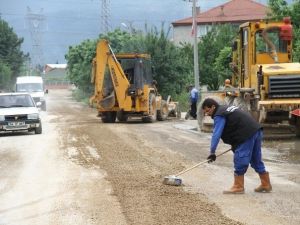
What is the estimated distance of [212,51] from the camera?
53.2 meters

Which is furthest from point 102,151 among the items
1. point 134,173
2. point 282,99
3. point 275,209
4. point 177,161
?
point 275,209

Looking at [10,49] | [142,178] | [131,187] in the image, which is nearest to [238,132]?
[131,187]

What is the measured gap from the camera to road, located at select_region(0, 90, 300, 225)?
881 centimetres

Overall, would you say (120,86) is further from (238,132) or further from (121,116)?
(238,132)

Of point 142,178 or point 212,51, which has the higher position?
point 212,51

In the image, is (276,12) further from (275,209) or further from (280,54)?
(275,209)

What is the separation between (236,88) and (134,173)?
1044 centimetres

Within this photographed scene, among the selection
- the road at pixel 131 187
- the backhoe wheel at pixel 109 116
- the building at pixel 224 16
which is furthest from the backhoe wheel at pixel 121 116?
the building at pixel 224 16

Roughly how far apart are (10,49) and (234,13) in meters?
31.0

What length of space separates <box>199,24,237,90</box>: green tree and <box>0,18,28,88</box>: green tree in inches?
1443

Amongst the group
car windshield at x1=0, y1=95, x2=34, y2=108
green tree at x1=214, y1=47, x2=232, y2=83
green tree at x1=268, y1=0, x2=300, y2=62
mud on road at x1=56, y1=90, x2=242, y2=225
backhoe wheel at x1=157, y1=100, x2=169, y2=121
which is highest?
green tree at x1=268, y1=0, x2=300, y2=62

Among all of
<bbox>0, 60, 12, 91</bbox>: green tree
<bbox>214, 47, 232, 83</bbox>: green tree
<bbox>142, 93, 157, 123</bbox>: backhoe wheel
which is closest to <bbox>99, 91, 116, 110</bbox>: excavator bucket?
<bbox>142, 93, 157, 123</bbox>: backhoe wheel

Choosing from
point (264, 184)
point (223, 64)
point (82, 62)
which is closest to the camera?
point (264, 184)

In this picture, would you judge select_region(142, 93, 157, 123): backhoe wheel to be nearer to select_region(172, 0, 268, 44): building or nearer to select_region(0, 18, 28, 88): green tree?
select_region(0, 18, 28, 88): green tree
